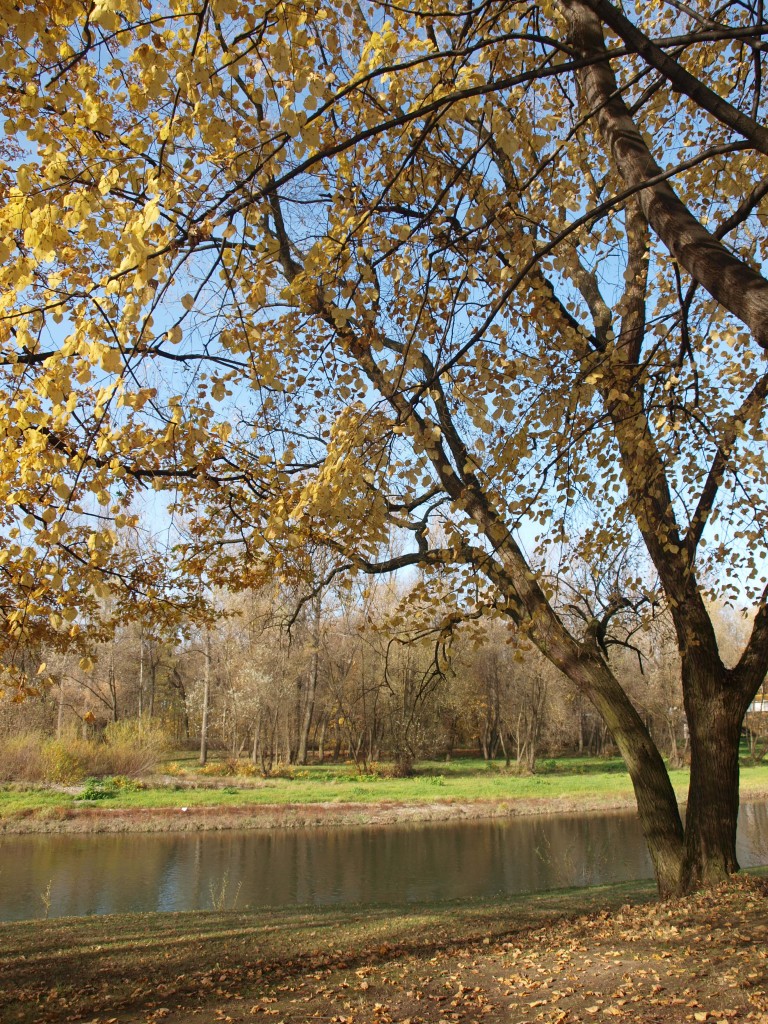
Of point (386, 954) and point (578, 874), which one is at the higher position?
point (386, 954)

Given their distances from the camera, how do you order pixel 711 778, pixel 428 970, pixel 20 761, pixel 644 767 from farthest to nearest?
pixel 20 761 → pixel 644 767 → pixel 711 778 → pixel 428 970

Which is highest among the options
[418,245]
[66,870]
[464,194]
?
[464,194]

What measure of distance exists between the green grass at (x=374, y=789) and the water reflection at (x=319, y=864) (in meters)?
3.01

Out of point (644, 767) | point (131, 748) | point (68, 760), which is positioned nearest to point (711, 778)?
point (644, 767)

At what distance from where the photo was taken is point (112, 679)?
1367 inches

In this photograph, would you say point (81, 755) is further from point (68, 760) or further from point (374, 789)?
point (374, 789)

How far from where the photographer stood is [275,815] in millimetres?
22547

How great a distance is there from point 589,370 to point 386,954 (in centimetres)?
504

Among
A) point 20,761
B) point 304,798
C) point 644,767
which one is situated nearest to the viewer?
point 644,767

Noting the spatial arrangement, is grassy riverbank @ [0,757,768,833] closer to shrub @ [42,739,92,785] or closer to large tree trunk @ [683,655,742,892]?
shrub @ [42,739,92,785]

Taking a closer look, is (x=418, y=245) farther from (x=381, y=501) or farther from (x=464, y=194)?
(x=381, y=501)

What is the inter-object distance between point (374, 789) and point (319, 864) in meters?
10.2

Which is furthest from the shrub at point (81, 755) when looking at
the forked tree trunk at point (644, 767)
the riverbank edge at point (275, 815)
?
the forked tree trunk at point (644, 767)

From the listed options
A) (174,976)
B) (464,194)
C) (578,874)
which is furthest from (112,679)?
(464,194)
